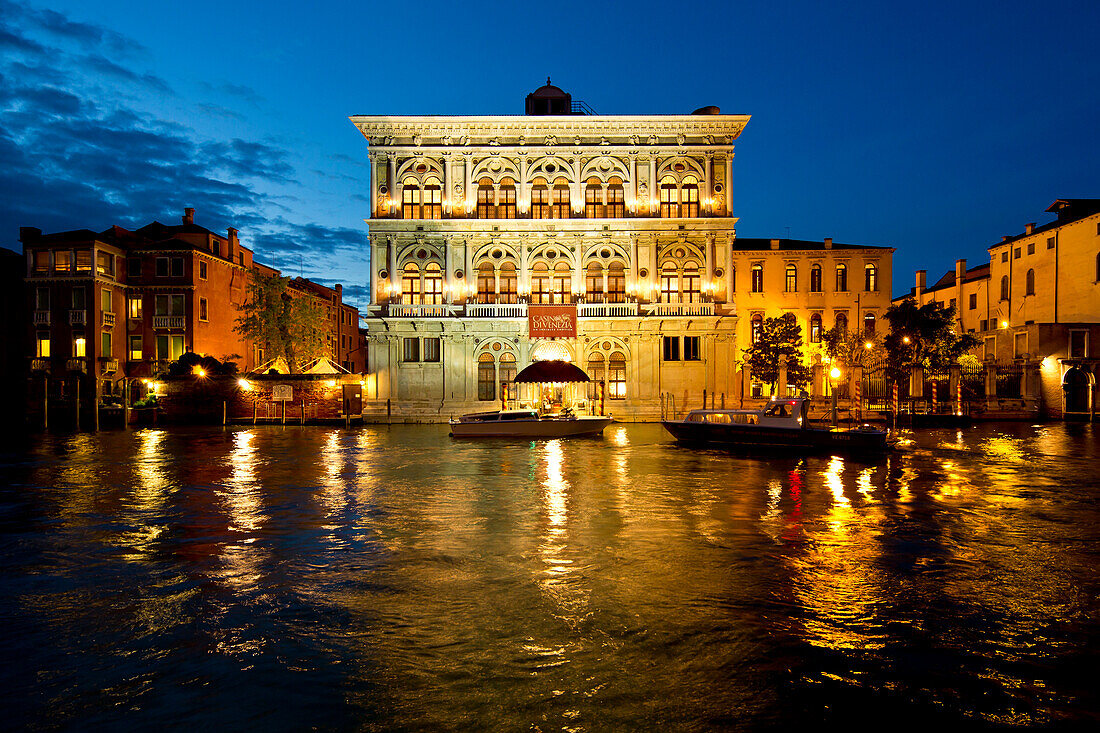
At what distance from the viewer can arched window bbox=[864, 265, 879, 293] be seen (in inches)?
1925

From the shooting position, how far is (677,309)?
4147 cm

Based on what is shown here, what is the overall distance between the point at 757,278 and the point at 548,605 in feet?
147

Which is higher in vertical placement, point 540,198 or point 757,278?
point 540,198

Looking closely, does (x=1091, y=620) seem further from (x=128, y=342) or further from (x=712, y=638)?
(x=128, y=342)

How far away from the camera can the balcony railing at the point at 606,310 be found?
1617 inches

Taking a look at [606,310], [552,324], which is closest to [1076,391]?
[606,310]

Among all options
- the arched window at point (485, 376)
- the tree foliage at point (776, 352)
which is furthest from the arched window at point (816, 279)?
the arched window at point (485, 376)

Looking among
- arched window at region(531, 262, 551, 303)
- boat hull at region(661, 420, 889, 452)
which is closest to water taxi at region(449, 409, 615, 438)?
boat hull at region(661, 420, 889, 452)

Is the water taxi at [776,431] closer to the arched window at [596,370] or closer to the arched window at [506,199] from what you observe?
the arched window at [596,370]

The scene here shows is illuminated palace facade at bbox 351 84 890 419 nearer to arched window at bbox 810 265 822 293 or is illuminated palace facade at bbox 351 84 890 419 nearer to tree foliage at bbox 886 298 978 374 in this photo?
tree foliage at bbox 886 298 978 374

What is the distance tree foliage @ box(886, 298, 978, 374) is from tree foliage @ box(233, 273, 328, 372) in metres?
38.2

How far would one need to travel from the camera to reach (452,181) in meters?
42.2

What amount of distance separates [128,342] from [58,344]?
13.0 feet

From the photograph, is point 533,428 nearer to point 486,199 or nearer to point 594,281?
point 594,281
